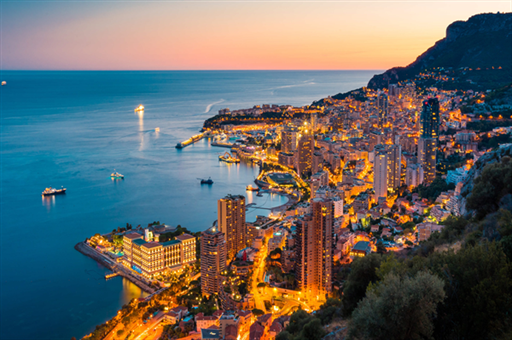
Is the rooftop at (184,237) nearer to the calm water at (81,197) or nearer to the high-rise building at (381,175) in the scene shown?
the calm water at (81,197)

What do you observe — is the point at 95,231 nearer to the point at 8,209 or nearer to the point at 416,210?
the point at 8,209

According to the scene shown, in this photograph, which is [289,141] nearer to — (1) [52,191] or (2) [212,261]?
(1) [52,191]

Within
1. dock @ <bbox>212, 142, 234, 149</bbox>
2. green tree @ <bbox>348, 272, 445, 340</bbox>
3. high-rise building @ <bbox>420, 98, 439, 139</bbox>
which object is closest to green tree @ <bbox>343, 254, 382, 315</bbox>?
green tree @ <bbox>348, 272, 445, 340</bbox>

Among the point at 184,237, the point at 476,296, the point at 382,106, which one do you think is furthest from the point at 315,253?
the point at 382,106

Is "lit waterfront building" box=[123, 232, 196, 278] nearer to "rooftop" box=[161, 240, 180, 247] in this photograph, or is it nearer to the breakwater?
"rooftop" box=[161, 240, 180, 247]

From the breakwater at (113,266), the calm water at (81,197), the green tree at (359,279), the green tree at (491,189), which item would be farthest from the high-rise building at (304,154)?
the green tree at (359,279)

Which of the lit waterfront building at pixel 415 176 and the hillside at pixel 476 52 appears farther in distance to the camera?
the hillside at pixel 476 52
